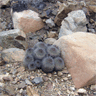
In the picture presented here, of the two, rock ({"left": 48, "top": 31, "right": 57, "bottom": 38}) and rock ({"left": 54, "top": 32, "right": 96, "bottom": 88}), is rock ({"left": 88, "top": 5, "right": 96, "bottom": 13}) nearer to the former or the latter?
rock ({"left": 48, "top": 31, "right": 57, "bottom": 38})

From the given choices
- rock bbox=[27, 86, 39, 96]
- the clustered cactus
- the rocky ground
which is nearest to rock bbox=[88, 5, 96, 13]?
the clustered cactus

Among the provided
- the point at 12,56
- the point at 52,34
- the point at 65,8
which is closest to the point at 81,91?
the point at 12,56

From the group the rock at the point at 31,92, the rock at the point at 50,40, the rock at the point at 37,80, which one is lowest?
the rock at the point at 50,40

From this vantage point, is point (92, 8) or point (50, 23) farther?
point (92, 8)

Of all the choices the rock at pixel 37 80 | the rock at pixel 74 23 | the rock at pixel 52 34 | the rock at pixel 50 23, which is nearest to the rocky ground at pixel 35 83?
the rock at pixel 37 80

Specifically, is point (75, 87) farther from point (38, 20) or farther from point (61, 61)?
point (38, 20)

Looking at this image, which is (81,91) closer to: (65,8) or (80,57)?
(80,57)

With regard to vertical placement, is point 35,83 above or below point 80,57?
below

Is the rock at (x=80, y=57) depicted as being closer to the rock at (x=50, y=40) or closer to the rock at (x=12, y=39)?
the rock at (x=50, y=40)
